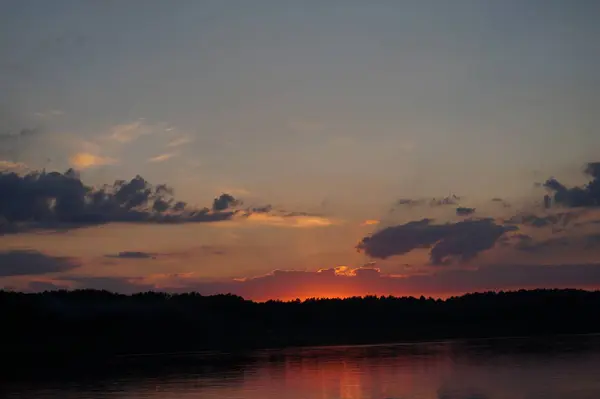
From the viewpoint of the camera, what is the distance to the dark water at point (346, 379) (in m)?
41.8

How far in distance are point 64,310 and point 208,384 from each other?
233ft

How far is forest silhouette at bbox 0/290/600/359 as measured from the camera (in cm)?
10725

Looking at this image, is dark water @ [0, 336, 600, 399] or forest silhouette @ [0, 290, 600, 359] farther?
forest silhouette @ [0, 290, 600, 359]

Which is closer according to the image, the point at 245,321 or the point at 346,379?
the point at 346,379

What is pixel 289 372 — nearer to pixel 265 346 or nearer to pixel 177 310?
pixel 265 346

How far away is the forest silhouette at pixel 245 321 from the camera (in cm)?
10725

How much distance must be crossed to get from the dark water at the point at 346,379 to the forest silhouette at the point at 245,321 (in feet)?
125

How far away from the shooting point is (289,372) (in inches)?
2317

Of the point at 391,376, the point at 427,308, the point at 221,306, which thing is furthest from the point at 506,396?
the point at 427,308

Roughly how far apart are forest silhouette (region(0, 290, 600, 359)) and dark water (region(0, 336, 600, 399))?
3803 centimetres

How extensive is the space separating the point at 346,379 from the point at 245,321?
84.3m

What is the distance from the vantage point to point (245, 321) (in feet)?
438

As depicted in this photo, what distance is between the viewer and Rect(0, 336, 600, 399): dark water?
41781mm

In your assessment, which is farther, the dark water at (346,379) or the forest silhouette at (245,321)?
the forest silhouette at (245,321)
